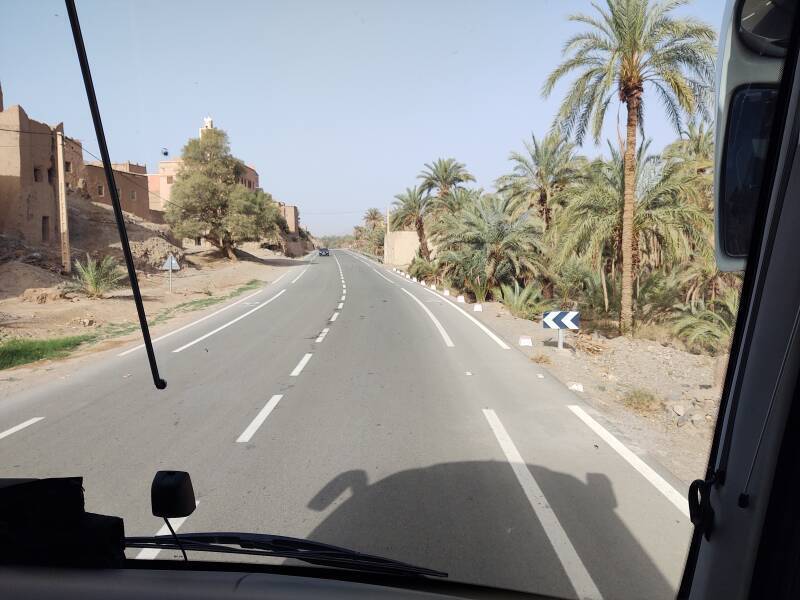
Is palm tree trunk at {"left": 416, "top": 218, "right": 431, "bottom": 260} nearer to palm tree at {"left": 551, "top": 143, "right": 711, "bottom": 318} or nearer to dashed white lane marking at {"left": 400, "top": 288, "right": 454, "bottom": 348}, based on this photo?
dashed white lane marking at {"left": 400, "top": 288, "right": 454, "bottom": 348}

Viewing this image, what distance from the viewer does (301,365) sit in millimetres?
11148

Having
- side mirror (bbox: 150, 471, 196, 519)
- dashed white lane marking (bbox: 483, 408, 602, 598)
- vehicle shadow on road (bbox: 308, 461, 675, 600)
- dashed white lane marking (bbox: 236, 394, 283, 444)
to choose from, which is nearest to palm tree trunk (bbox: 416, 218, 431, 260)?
dashed white lane marking (bbox: 236, 394, 283, 444)

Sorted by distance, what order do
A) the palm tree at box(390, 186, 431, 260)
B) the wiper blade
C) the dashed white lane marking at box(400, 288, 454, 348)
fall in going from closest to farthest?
the wiper blade < the dashed white lane marking at box(400, 288, 454, 348) < the palm tree at box(390, 186, 431, 260)

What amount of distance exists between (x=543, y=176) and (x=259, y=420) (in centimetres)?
2340

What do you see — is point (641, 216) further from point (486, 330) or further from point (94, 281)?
point (94, 281)

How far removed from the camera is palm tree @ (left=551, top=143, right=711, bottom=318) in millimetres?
15711

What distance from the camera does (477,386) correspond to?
30.6 ft

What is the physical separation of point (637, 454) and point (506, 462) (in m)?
1.44

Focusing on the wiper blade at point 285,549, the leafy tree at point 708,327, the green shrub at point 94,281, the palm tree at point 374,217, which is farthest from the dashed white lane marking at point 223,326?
the palm tree at point 374,217

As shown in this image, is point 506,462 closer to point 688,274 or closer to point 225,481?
point 225,481

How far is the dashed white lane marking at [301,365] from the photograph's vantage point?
1039 centimetres

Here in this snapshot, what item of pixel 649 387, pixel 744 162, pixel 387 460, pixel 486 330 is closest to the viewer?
pixel 744 162

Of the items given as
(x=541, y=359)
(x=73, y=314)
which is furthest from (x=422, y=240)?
(x=541, y=359)

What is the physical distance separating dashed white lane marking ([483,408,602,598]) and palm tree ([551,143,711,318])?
11.5m
